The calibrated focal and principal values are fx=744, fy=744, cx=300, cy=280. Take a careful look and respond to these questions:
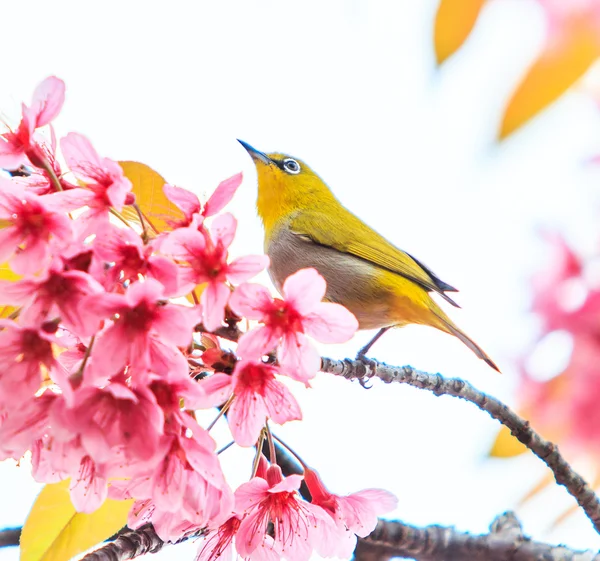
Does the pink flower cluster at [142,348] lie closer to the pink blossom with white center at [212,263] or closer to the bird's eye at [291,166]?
the pink blossom with white center at [212,263]

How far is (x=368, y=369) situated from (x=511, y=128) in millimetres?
479

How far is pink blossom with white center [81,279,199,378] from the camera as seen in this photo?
823mm

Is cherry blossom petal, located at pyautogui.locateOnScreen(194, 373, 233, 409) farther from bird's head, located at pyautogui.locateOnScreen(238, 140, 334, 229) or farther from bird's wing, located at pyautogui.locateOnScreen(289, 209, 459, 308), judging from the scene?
bird's head, located at pyautogui.locateOnScreen(238, 140, 334, 229)

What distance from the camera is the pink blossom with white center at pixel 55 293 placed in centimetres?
83

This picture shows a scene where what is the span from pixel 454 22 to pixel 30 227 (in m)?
0.66

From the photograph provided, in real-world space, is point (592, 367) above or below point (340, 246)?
above

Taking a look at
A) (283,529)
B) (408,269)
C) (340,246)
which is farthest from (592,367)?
(283,529)

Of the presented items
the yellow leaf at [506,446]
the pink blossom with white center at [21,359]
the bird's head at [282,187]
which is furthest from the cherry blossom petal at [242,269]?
the bird's head at [282,187]

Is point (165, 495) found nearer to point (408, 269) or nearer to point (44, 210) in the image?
point (44, 210)

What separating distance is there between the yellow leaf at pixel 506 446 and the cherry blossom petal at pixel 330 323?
2.33ft

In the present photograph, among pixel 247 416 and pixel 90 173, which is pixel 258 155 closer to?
pixel 90 173

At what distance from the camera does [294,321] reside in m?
0.96

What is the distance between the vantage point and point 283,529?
1.06 metres

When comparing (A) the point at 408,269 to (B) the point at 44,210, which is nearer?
(B) the point at 44,210
